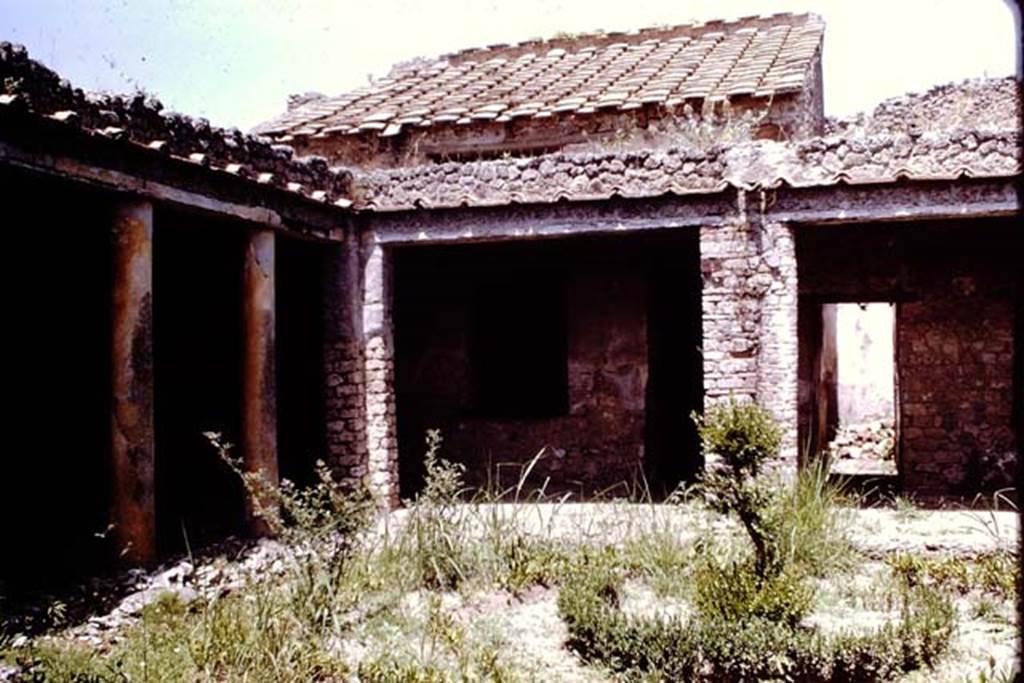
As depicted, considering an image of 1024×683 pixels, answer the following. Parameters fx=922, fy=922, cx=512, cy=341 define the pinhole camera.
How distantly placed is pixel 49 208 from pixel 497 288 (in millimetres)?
5475

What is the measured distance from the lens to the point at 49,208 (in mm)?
7461

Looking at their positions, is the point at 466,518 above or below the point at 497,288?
below

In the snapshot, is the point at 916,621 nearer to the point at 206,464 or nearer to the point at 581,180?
the point at 581,180

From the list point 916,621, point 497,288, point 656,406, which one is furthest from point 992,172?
point 497,288

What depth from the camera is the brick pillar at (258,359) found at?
8125 mm

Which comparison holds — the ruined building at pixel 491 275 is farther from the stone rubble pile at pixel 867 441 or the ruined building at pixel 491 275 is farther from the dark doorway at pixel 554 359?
the stone rubble pile at pixel 867 441

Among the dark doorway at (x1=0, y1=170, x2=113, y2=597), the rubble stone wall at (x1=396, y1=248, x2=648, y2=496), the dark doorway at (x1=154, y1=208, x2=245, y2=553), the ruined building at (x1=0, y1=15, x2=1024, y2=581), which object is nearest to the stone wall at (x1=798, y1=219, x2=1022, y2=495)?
the ruined building at (x1=0, y1=15, x2=1024, y2=581)

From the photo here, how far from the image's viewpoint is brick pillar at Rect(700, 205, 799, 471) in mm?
8125

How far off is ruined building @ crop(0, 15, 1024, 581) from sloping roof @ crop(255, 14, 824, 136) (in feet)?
0.23

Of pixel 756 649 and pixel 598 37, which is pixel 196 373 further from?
pixel 598 37

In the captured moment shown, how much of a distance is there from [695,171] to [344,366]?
12.7 ft

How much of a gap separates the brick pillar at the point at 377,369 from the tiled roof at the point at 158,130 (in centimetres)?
77

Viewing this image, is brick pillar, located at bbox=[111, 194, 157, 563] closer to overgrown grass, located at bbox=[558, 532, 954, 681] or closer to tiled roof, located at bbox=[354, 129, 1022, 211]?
tiled roof, located at bbox=[354, 129, 1022, 211]

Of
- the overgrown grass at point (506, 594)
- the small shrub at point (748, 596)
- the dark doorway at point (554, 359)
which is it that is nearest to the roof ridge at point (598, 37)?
the dark doorway at point (554, 359)
